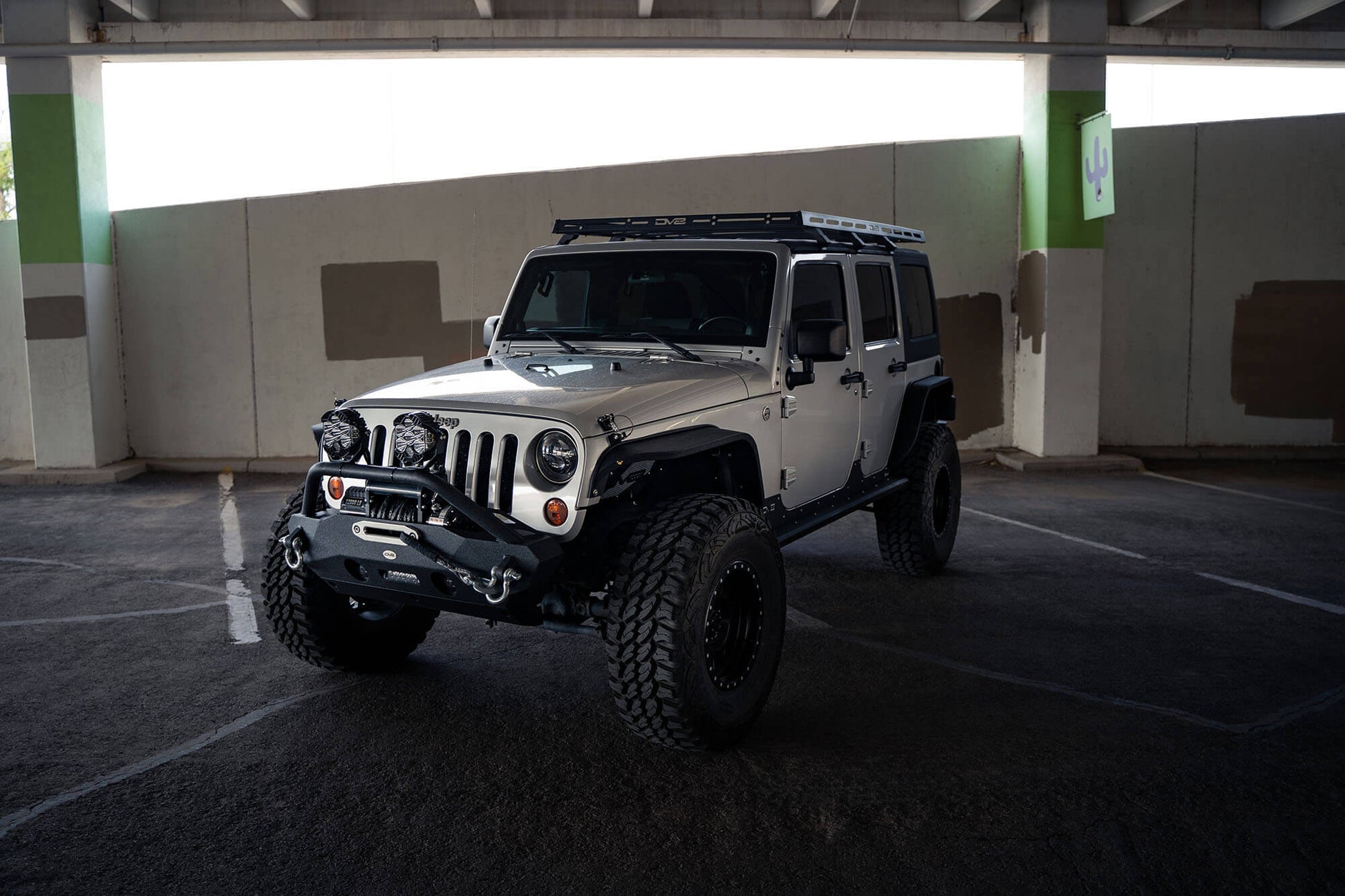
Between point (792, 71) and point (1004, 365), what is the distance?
468cm

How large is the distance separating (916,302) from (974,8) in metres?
6.00

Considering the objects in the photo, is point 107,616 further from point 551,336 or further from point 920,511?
point 920,511

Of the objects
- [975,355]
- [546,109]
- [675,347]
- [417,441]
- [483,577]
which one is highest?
[546,109]

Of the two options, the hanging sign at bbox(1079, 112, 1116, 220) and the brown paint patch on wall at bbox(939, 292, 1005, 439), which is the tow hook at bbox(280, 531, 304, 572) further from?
the brown paint patch on wall at bbox(939, 292, 1005, 439)

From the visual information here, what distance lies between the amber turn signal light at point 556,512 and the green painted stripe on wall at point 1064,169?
28.4 feet

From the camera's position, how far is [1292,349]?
11.5 meters

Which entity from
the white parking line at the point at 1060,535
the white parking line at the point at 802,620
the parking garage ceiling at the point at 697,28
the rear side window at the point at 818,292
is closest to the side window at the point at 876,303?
the rear side window at the point at 818,292

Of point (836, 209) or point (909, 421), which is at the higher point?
point (836, 209)

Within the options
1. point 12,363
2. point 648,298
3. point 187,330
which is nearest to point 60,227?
point 187,330

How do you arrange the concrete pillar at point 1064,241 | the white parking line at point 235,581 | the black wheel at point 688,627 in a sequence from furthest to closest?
the concrete pillar at point 1064,241, the white parking line at point 235,581, the black wheel at point 688,627

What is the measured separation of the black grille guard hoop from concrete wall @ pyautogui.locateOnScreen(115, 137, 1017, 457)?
741 cm

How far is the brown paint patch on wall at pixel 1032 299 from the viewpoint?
1093 cm

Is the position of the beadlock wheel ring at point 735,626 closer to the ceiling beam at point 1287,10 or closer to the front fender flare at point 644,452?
the front fender flare at point 644,452

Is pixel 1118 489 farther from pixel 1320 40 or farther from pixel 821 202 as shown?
pixel 1320 40
